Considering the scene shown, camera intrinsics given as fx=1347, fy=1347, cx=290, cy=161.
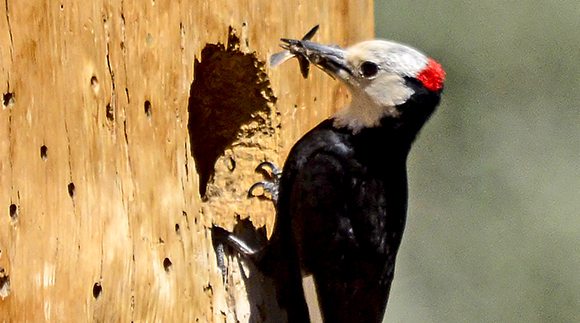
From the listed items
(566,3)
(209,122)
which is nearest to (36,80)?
(209,122)

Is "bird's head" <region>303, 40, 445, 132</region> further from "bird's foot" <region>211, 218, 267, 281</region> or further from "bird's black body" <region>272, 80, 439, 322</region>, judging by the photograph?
"bird's foot" <region>211, 218, 267, 281</region>

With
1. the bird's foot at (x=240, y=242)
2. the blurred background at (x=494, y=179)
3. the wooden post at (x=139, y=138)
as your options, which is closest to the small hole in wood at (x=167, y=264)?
the wooden post at (x=139, y=138)

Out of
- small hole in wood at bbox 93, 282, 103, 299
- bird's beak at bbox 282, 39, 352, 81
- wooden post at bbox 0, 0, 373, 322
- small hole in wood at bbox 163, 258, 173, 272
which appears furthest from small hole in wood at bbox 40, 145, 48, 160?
bird's beak at bbox 282, 39, 352, 81

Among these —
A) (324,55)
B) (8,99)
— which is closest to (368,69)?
(324,55)

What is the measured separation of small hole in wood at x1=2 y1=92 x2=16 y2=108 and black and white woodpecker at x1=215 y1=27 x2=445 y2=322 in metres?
1.01

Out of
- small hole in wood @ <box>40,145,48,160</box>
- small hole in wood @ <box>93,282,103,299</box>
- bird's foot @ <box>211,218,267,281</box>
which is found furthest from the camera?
bird's foot @ <box>211,218,267,281</box>

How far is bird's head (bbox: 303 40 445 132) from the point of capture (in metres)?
3.89

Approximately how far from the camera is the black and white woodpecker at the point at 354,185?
3.87 m

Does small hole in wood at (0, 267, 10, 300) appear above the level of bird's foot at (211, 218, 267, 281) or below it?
above

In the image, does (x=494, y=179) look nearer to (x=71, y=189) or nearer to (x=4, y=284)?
(x=71, y=189)

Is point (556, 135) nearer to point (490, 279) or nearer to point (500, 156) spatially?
point (500, 156)

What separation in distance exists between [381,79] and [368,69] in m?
0.05

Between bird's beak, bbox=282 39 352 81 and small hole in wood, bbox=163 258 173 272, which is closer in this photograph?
small hole in wood, bbox=163 258 173 272

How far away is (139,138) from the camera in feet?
11.4
